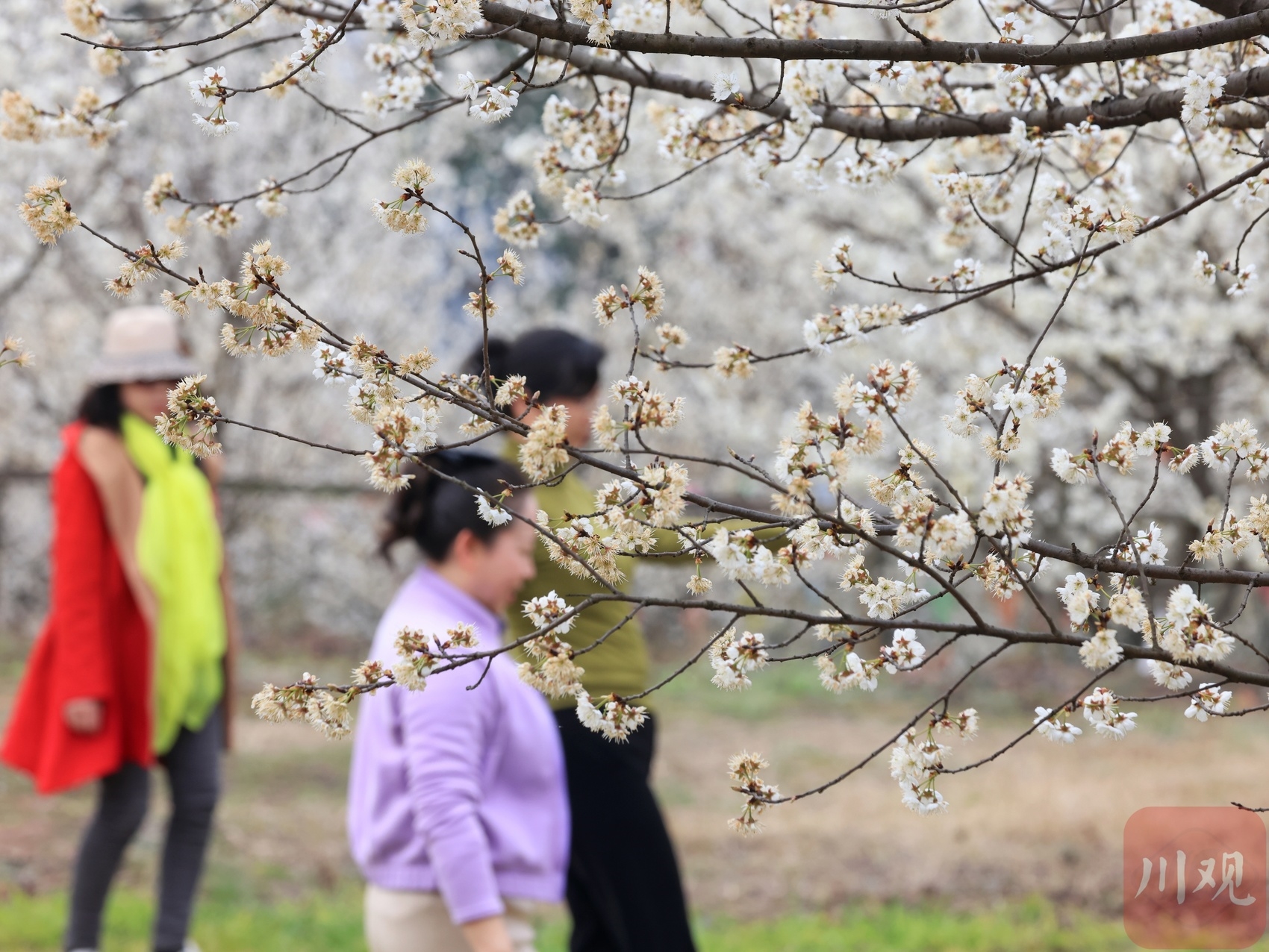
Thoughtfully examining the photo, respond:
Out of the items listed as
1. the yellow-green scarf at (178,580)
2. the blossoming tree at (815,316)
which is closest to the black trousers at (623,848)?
the blossoming tree at (815,316)

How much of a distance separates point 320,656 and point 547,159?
1095 centimetres

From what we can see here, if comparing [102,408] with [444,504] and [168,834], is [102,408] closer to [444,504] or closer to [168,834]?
[168,834]

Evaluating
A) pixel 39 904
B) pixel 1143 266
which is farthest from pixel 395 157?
pixel 39 904

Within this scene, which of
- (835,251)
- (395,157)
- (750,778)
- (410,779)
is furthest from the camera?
(395,157)

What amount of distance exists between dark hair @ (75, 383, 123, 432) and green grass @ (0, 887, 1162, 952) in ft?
6.57

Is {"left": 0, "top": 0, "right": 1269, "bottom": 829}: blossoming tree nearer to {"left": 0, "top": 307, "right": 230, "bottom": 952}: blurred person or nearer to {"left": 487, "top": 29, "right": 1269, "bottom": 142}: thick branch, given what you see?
{"left": 487, "top": 29, "right": 1269, "bottom": 142}: thick branch

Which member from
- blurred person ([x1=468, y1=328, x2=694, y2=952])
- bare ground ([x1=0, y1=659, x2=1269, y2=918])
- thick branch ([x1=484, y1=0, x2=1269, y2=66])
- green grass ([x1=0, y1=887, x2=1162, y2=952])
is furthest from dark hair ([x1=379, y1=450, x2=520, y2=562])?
bare ground ([x1=0, y1=659, x2=1269, y2=918])

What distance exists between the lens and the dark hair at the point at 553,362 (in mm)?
3521

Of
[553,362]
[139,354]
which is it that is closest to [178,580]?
[139,354]

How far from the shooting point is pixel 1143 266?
749 centimetres

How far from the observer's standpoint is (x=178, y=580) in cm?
418

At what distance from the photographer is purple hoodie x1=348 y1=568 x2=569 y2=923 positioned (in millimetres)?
2588

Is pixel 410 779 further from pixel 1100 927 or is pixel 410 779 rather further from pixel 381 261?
pixel 381 261

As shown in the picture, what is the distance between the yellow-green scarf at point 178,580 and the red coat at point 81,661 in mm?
79
